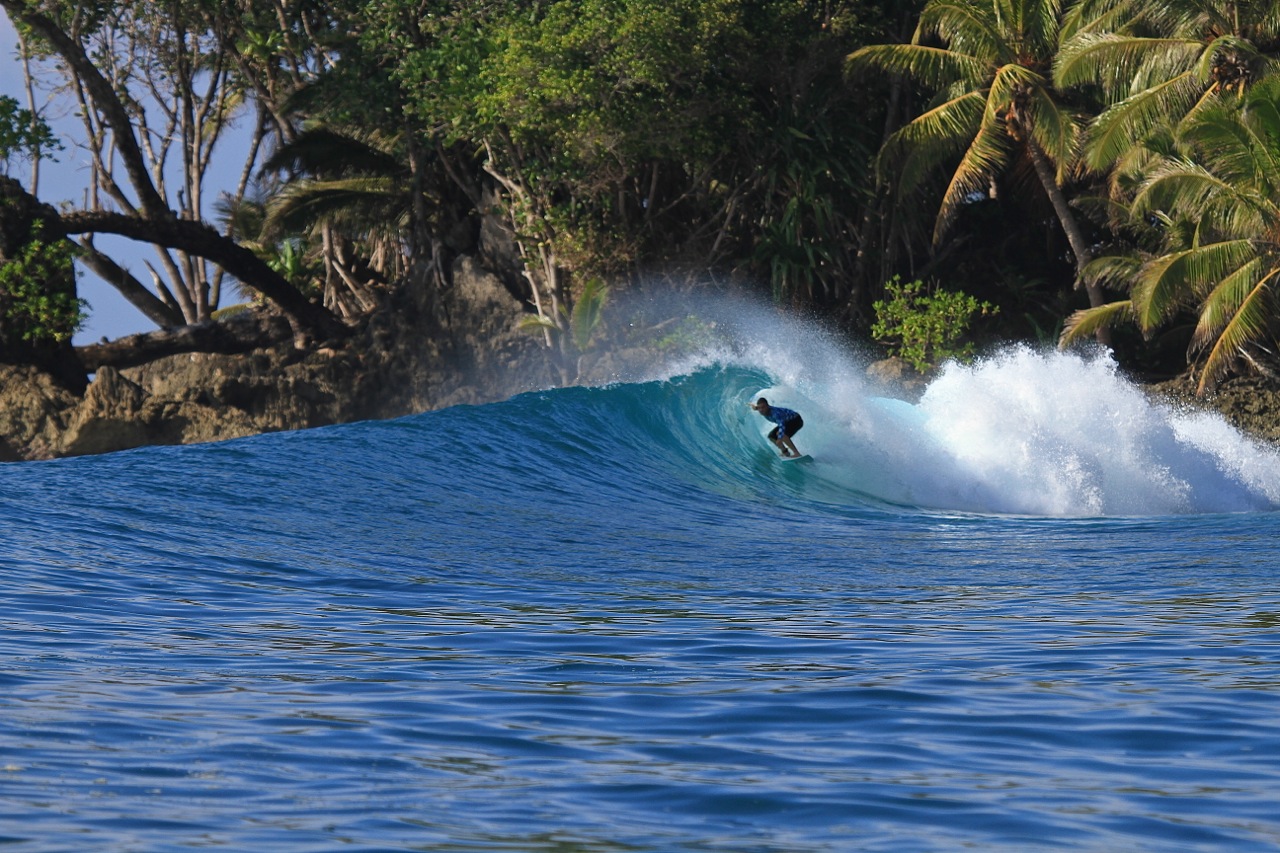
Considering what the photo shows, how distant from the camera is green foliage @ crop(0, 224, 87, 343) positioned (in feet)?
91.0

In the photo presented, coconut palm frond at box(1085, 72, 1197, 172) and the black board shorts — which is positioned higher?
coconut palm frond at box(1085, 72, 1197, 172)

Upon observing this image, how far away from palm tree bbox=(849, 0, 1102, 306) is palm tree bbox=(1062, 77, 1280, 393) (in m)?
2.51

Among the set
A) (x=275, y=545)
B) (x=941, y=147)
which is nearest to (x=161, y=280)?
(x=941, y=147)

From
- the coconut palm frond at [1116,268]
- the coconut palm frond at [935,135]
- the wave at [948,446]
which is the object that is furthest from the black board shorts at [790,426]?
the coconut palm frond at [1116,268]

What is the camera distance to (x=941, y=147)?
25.1 metres

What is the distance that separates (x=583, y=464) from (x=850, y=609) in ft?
31.9

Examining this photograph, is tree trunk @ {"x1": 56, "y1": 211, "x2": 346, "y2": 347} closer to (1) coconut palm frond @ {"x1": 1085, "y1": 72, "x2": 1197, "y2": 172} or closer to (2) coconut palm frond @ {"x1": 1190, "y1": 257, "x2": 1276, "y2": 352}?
(1) coconut palm frond @ {"x1": 1085, "y1": 72, "x2": 1197, "y2": 172}

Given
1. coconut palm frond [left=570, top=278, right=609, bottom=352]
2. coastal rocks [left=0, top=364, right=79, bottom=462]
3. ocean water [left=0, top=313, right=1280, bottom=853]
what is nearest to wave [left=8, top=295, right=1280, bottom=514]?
ocean water [left=0, top=313, right=1280, bottom=853]

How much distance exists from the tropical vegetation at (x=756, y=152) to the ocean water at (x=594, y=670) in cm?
963

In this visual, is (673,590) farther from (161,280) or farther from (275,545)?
(161,280)

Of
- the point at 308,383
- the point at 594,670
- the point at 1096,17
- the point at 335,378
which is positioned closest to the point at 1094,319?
the point at 1096,17

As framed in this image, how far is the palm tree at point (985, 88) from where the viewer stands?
24438mm

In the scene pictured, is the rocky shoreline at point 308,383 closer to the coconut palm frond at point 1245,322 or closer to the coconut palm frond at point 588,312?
the coconut palm frond at point 588,312

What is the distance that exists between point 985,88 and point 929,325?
3909mm
